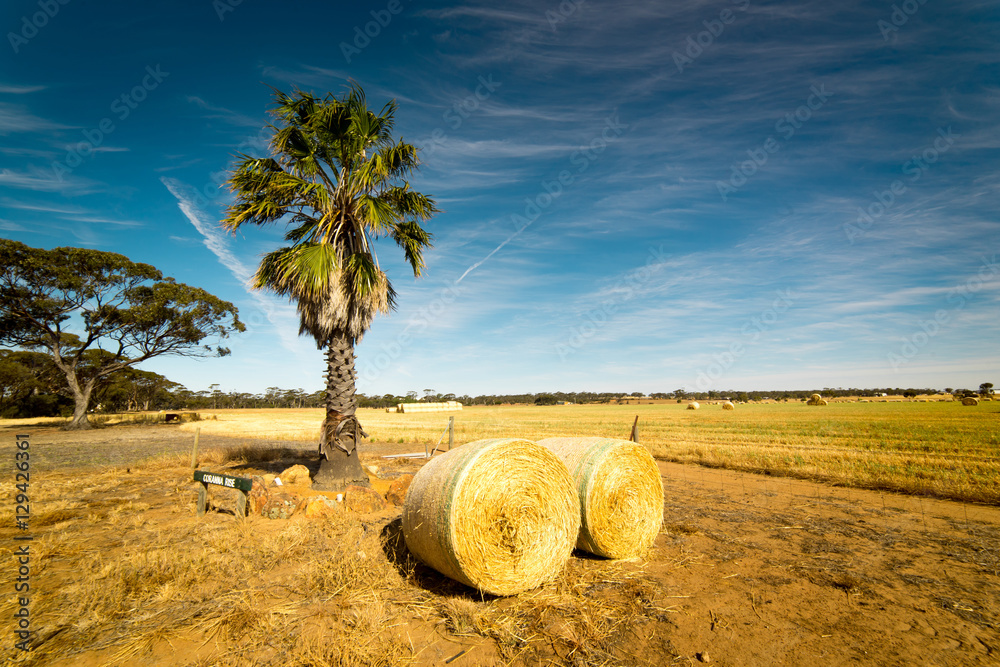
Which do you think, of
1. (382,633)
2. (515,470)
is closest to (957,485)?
(515,470)

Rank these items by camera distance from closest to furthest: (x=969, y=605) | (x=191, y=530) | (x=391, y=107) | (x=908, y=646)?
(x=908, y=646) → (x=969, y=605) → (x=191, y=530) → (x=391, y=107)

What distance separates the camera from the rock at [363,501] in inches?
340

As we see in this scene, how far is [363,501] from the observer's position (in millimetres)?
8727

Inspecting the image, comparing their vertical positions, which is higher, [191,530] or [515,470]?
[515,470]

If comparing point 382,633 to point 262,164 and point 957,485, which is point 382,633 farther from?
point 957,485

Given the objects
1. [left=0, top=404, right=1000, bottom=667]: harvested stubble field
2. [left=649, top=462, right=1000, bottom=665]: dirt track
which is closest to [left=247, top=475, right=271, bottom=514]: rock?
[left=0, top=404, right=1000, bottom=667]: harvested stubble field

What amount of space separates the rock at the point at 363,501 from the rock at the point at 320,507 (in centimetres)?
20

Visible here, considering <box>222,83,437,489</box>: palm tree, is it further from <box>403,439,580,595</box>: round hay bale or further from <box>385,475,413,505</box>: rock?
<box>403,439,580,595</box>: round hay bale

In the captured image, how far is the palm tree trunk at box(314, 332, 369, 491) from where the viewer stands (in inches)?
402

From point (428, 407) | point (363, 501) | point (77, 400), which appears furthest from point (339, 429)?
point (428, 407)

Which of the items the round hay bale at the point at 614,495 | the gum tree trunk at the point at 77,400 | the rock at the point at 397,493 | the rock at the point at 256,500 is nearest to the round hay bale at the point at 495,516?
the round hay bale at the point at 614,495

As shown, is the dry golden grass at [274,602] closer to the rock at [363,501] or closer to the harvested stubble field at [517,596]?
the harvested stubble field at [517,596]

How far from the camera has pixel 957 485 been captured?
1016cm

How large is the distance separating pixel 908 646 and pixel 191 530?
951 cm
